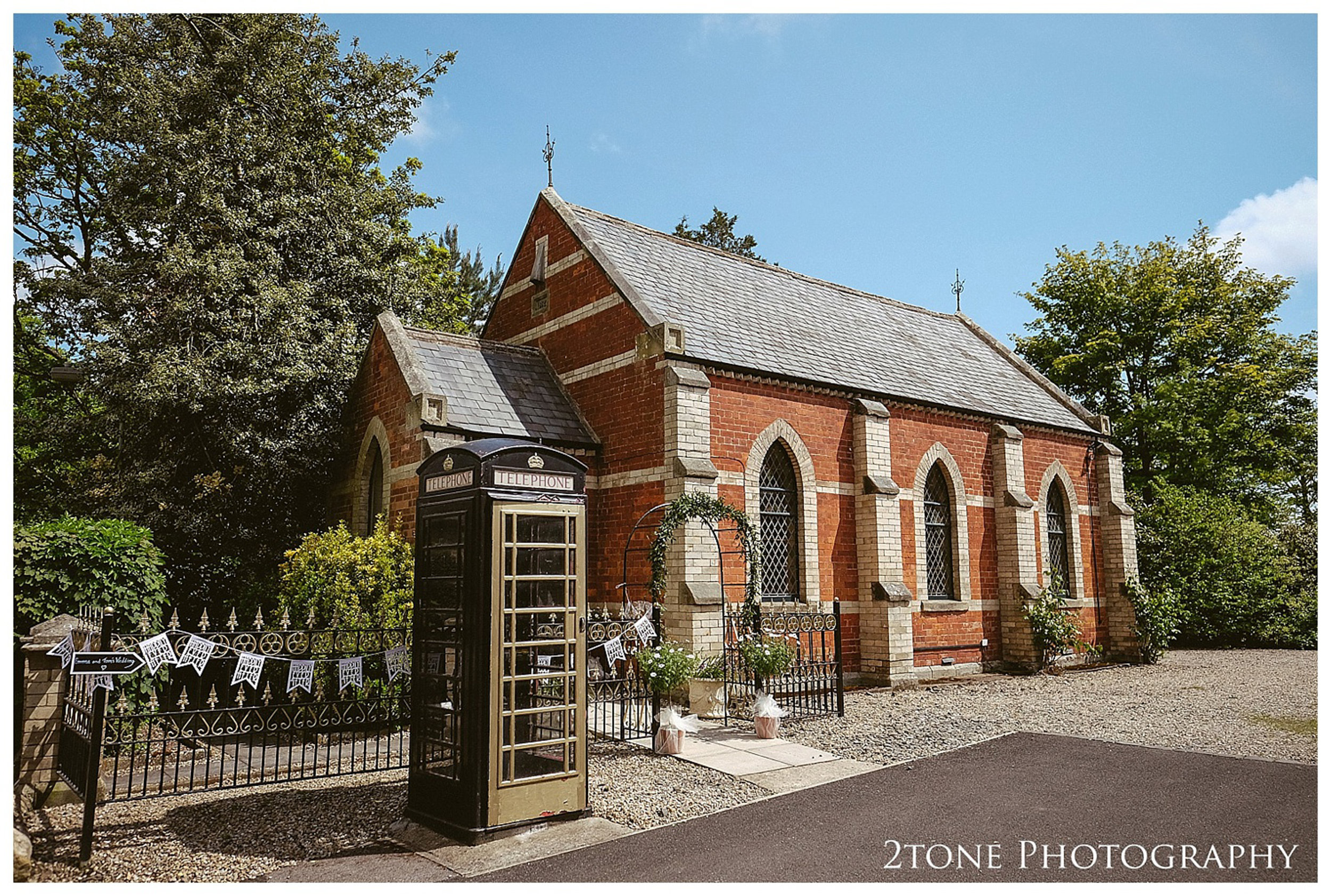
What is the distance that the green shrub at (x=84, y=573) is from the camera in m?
10.0

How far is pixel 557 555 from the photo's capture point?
26.6ft

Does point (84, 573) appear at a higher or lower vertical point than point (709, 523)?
lower

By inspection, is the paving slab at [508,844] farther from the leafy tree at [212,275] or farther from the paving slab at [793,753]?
the leafy tree at [212,275]

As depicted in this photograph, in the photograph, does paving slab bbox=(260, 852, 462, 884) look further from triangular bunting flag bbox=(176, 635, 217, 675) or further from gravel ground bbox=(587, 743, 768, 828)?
triangular bunting flag bbox=(176, 635, 217, 675)

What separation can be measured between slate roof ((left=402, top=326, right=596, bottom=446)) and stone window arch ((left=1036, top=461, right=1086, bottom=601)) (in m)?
12.8

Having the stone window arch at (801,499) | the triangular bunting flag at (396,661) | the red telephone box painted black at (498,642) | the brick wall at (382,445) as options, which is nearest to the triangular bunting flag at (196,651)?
the triangular bunting flag at (396,661)

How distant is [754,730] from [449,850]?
5.76m

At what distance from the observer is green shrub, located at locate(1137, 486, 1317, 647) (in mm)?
26469

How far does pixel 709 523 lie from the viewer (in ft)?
46.6

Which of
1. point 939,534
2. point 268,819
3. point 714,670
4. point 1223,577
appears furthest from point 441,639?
point 1223,577

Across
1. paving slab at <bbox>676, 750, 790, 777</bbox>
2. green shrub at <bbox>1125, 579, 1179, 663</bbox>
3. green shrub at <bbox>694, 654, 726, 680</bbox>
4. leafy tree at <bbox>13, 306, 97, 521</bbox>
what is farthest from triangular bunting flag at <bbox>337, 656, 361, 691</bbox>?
green shrub at <bbox>1125, 579, 1179, 663</bbox>

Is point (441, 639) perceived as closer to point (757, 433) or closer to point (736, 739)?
point (736, 739)

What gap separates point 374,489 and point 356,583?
4108 millimetres

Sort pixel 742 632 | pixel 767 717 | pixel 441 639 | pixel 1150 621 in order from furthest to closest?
pixel 1150 621
pixel 742 632
pixel 767 717
pixel 441 639
